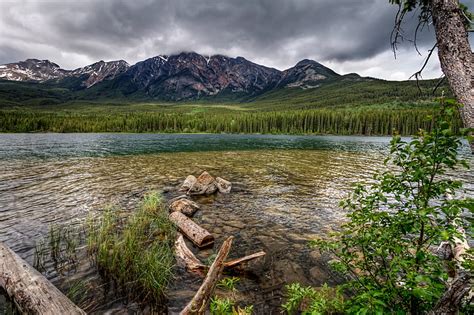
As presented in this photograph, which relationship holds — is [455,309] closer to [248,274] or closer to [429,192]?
[429,192]

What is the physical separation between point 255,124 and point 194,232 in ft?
492

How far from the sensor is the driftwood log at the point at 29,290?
4520 millimetres

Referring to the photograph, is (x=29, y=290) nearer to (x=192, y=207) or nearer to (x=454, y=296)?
(x=454, y=296)

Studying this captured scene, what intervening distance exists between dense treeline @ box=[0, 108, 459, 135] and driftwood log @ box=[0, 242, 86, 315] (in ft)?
477

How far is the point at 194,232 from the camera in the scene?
30.8ft

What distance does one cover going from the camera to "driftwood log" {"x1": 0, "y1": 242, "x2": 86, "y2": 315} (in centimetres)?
452

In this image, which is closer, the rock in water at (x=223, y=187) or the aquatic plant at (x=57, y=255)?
the aquatic plant at (x=57, y=255)

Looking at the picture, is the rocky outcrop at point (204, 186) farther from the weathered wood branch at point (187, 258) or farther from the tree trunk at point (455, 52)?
the tree trunk at point (455, 52)

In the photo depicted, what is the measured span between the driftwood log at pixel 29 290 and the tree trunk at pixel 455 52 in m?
8.04

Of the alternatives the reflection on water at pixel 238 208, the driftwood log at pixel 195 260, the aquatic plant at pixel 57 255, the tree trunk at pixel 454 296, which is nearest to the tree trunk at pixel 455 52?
the tree trunk at pixel 454 296

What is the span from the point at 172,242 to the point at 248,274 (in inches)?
126

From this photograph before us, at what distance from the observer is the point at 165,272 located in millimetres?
6434

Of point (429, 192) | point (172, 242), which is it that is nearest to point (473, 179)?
point (429, 192)

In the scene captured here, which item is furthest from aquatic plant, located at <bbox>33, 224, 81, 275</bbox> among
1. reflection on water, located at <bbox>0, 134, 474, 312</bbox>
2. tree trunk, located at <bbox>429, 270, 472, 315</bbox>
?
tree trunk, located at <bbox>429, 270, 472, 315</bbox>
